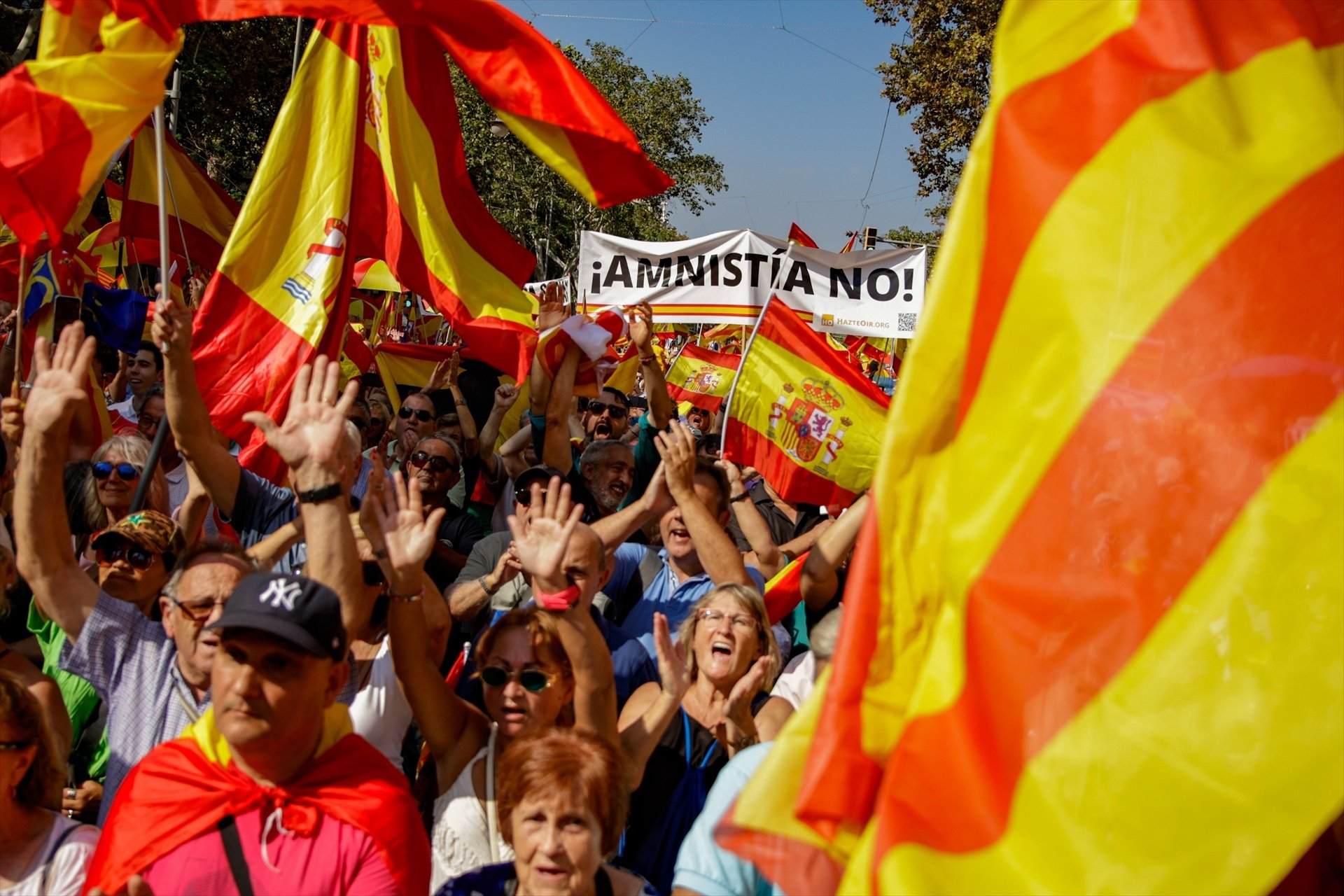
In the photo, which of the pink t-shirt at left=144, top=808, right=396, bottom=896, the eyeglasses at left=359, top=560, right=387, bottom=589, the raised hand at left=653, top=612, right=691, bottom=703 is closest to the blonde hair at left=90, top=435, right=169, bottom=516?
the eyeglasses at left=359, top=560, right=387, bottom=589

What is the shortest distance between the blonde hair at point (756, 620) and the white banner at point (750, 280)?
5.57 metres

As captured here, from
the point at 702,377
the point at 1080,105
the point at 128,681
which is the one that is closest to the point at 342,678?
the point at 128,681

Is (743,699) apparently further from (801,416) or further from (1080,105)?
(801,416)

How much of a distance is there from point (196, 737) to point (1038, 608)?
1.73 meters

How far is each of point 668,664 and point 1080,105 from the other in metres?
1.81

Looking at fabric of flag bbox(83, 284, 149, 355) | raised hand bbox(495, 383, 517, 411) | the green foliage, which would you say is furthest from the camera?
the green foliage

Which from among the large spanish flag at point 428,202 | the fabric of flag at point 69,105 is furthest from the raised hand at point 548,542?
the large spanish flag at point 428,202

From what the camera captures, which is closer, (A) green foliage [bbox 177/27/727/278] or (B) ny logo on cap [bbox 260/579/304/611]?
(B) ny logo on cap [bbox 260/579/304/611]

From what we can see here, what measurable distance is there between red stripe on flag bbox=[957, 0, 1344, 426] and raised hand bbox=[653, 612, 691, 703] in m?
1.47

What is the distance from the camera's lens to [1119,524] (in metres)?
2.03

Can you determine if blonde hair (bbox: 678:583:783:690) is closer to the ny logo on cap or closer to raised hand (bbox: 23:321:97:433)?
the ny logo on cap

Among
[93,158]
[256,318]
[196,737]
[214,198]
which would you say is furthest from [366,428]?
[196,737]

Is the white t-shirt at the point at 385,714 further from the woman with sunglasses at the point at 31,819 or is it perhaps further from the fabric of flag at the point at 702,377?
the fabric of flag at the point at 702,377

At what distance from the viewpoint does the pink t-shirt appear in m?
2.50
